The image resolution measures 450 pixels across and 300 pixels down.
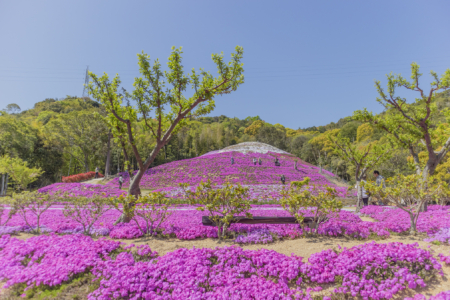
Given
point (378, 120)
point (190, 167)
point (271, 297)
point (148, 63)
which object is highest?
point (148, 63)

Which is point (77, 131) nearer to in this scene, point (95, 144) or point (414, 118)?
point (95, 144)

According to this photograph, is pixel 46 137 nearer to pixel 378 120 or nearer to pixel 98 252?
pixel 98 252

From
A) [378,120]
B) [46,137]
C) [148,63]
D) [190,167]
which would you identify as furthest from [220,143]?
[148,63]

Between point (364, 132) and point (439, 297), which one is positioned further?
point (364, 132)

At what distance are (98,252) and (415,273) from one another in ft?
19.5

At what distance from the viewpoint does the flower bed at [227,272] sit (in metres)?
3.45

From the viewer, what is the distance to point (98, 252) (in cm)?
471

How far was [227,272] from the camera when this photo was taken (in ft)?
12.9

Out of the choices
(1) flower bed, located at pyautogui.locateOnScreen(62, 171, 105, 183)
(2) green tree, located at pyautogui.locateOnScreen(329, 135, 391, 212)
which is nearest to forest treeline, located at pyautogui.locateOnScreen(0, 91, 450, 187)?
(2) green tree, located at pyautogui.locateOnScreen(329, 135, 391, 212)

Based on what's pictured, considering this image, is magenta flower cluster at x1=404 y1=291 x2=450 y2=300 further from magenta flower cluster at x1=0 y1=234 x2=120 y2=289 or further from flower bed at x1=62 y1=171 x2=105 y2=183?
flower bed at x1=62 y1=171 x2=105 y2=183

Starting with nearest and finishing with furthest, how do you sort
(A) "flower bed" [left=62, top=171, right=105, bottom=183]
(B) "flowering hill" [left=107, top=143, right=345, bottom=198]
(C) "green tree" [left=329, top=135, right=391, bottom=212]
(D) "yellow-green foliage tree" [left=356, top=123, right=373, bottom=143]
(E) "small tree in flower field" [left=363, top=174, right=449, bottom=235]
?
(E) "small tree in flower field" [left=363, top=174, right=449, bottom=235], (C) "green tree" [left=329, top=135, right=391, bottom=212], (B) "flowering hill" [left=107, top=143, right=345, bottom=198], (A) "flower bed" [left=62, top=171, right=105, bottom=183], (D) "yellow-green foliage tree" [left=356, top=123, right=373, bottom=143]

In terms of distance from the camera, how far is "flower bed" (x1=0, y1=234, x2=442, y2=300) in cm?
345

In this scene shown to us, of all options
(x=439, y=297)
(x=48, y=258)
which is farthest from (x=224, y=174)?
(x=439, y=297)

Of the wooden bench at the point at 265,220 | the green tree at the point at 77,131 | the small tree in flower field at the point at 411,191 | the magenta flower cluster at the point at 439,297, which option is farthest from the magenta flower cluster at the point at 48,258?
the green tree at the point at 77,131
